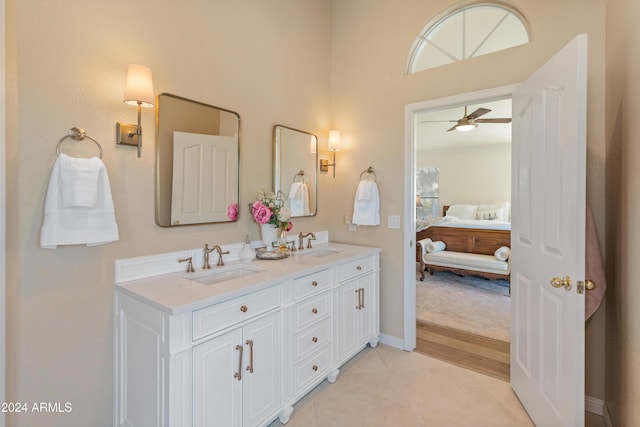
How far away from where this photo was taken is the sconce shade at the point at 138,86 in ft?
4.95

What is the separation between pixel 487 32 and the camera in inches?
92.2

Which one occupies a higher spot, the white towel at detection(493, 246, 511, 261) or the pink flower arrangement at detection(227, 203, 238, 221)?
the pink flower arrangement at detection(227, 203, 238, 221)

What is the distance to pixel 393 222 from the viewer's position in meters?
2.76

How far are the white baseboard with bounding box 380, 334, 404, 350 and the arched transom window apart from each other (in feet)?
7.95

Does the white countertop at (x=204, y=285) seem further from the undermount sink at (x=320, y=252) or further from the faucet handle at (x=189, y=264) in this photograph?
the undermount sink at (x=320, y=252)

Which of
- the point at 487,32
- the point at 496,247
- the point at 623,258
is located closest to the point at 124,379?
the point at 623,258

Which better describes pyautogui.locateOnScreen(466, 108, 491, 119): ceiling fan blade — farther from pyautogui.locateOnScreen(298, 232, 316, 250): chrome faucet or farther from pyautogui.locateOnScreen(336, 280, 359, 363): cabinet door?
pyautogui.locateOnScreen(336, 280, 359, 363): cabinet door

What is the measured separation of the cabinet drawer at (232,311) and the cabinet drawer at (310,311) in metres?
0.21

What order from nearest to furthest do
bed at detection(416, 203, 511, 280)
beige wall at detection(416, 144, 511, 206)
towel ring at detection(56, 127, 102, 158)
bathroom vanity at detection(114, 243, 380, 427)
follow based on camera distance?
bathroom vanity at detection(114, 243, 380, 427)
towel ring at detection(56, 127, 102, 158)
bed at detection(416, 203, 511, 280)
beige wall at detection(416, 144, 511, 206)

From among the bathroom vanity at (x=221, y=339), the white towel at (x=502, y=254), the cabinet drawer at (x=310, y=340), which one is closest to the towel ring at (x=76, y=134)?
the bathroom vanity at (x=221, y=339)

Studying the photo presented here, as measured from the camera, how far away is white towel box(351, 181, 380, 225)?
278cm

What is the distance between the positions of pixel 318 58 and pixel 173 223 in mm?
2146

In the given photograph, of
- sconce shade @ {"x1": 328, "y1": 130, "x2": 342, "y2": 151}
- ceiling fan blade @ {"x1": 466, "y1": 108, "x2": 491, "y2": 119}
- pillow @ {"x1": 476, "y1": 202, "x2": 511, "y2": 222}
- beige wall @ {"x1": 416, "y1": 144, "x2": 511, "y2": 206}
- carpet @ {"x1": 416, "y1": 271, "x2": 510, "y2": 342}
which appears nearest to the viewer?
sconce shade @ {"x1": 328, "y1": 130, "x2": 342, "y2": 151}

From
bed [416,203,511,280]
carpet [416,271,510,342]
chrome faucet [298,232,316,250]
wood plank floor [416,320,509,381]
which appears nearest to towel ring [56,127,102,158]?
chrome faucet [298,232,316,250]
